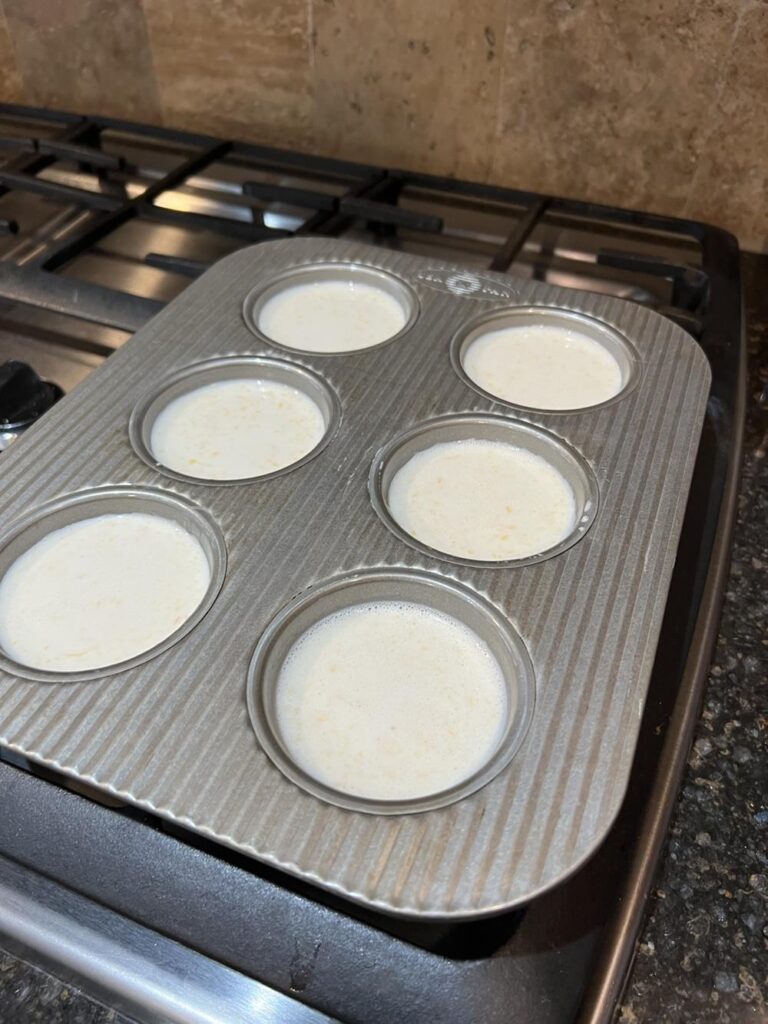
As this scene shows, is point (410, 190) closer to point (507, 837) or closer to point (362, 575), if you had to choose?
point (362, 575)

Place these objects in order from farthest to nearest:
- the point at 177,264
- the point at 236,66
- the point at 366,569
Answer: the point at 236,66 < the point at 177,264 < the point at 366,569

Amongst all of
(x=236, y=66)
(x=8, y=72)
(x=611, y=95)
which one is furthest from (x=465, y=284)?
(x=8, y=72)

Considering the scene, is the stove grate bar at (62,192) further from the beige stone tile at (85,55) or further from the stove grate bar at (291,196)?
the beige stone tile at (85,55)

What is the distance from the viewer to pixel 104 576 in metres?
0.74

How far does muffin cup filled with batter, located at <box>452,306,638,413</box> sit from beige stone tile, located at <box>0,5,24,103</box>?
1.03 meters

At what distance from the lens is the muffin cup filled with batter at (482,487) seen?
2.53 ft

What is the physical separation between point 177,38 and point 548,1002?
1374 millimetres

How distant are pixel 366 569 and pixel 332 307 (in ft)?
1.50

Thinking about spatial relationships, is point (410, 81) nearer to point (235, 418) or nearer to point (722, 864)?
point (235, 418)

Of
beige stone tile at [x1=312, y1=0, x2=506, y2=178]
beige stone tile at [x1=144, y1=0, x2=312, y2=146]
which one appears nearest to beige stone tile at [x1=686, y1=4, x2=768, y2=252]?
beige stone tile at [x1=312, y1=0, x2=506, y2=178]

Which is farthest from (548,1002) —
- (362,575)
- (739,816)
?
(362,575)

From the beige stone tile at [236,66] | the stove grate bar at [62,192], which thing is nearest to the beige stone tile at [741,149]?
the beige stone tile at [236,66]

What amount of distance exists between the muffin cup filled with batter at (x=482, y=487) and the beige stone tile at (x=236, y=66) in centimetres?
76

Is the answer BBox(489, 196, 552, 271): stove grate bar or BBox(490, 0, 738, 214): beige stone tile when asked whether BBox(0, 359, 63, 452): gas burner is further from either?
BBox(490, 0, 738, 214): beige stone tile
